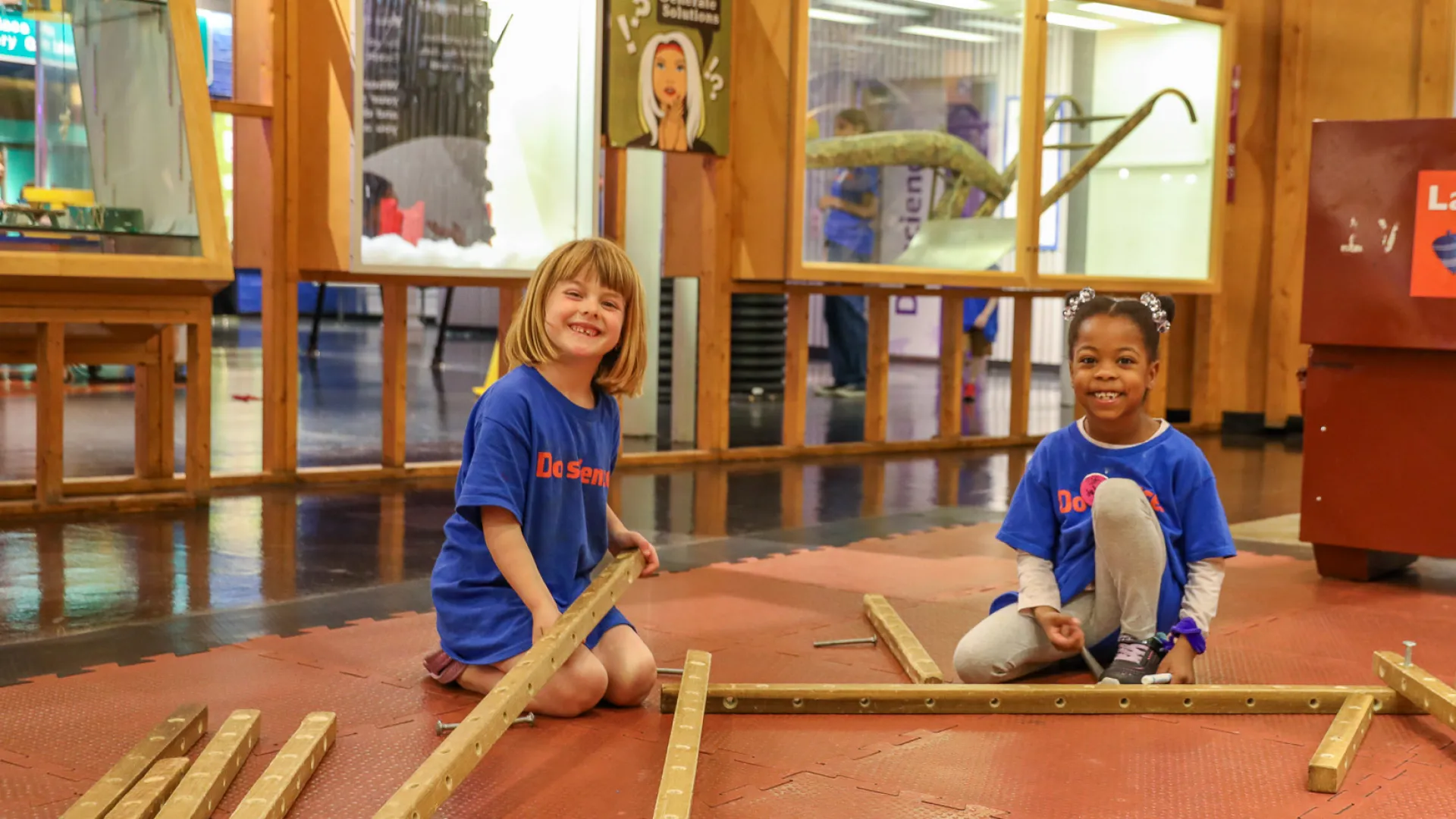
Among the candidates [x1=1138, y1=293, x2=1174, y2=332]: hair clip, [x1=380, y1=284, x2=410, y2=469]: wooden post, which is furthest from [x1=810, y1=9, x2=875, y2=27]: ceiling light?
[x1=1138, y1=293, x2=1174, y2=332]: hair clip

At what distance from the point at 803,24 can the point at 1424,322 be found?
4.03 metres

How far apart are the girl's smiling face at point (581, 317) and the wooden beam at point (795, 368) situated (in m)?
5.19

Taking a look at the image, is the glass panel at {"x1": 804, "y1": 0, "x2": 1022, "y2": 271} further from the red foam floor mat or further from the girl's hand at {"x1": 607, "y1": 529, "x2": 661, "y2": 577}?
the girl's hand at {"x1": 607, "y1": 529, "x2": 661, "y2": 577}

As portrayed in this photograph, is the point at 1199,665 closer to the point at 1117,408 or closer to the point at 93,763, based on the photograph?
the point at 1117,408

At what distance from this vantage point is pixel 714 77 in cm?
796

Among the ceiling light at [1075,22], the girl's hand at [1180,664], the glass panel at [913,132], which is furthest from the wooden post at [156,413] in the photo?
the ceiling light at [1075,22]

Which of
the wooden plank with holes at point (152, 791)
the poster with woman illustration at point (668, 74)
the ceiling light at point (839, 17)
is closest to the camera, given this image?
the wooden plank with holes at point (152, 791)

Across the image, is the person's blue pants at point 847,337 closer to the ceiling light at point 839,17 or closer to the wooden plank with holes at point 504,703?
the ceiling light at point 839,17

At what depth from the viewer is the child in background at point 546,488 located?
3.23 meters

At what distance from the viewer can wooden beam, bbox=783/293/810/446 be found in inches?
337

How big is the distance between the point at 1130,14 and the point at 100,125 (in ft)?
21.3

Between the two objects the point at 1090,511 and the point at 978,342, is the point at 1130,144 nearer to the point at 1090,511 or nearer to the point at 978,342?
the point at 978,342

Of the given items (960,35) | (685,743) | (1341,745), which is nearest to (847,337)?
(960,35)

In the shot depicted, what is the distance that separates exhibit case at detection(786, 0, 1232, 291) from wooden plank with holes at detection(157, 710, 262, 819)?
5555mm
